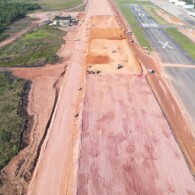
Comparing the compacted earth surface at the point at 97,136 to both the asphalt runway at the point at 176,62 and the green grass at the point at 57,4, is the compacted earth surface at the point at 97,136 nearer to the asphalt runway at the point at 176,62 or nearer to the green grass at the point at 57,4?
the asphalt runway at the point at 176,62

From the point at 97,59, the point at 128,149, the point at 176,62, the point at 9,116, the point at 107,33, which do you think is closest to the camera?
the point at 128,149

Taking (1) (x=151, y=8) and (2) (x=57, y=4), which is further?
(2) (x=57, y=4)

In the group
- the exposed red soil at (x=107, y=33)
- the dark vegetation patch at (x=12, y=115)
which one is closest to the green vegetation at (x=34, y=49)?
the dark vegetation patch at (x=12, y=115)

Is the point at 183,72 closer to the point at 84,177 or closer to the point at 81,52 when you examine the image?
the point at 81,52

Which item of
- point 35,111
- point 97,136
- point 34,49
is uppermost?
point 97,136

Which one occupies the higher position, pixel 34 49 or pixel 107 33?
pixel 34 49

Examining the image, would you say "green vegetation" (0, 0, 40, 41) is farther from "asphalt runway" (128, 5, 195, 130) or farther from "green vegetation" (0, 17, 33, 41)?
"asphalt runway" (128, 5, 195, 130)

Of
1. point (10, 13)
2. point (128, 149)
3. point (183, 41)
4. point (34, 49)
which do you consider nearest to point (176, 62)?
point (183, 41)

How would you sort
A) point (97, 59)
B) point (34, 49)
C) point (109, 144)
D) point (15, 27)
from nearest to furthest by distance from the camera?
point (109, 144) → point (97, 59) → point (34, 49) → point (15, 27)

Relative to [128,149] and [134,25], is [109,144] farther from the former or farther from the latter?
[134,25]
